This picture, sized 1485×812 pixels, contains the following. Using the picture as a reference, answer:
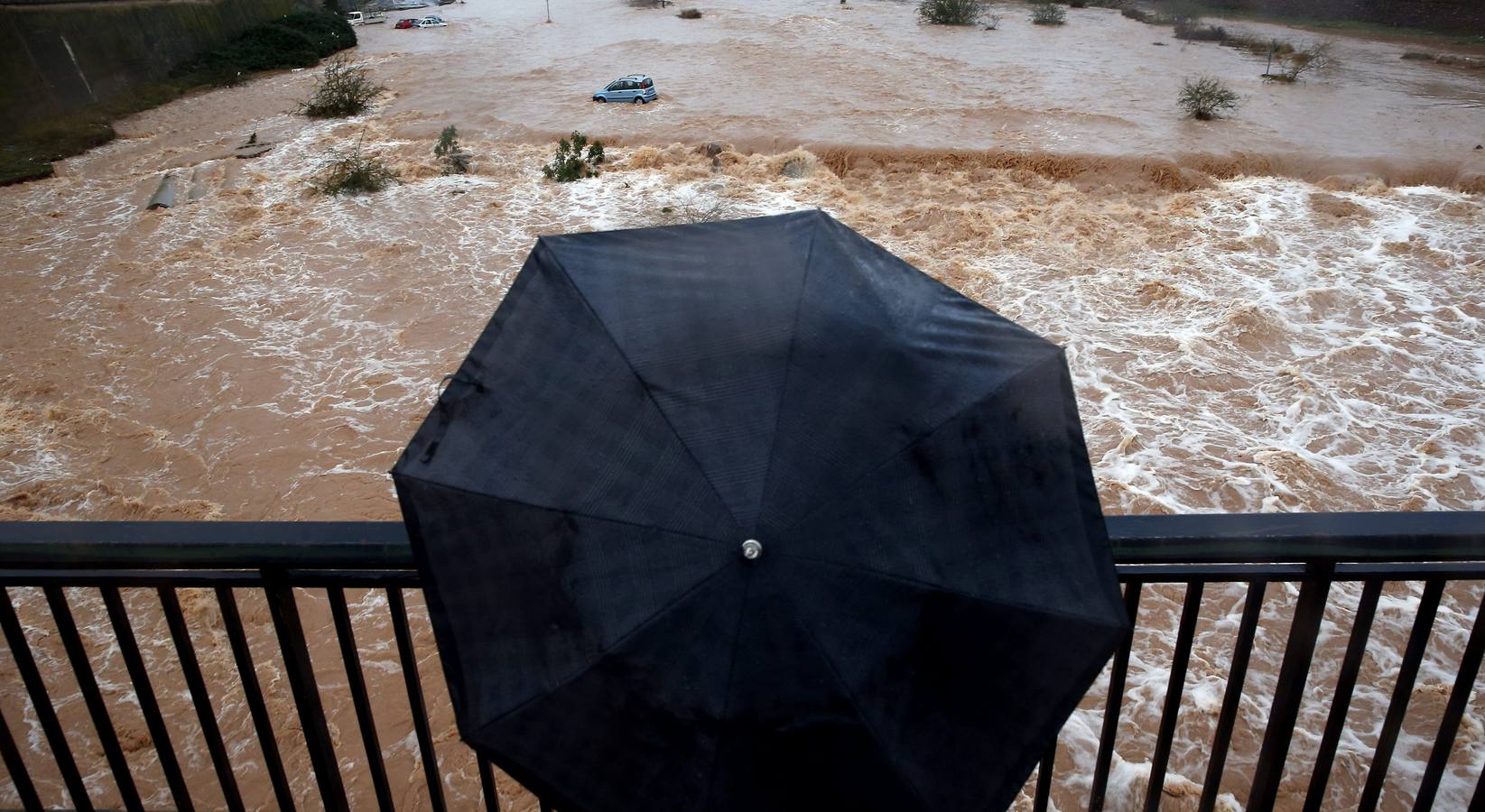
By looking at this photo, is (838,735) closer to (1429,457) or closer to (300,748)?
(300,748)

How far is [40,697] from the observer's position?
1.79 m

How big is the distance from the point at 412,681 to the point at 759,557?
85 centimetres

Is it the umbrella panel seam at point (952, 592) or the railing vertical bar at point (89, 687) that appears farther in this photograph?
the railing vertical bar at point (89, 687)

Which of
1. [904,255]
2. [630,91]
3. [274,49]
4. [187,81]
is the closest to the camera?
[904,255]

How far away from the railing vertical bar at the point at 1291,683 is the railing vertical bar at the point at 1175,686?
0.14 meters

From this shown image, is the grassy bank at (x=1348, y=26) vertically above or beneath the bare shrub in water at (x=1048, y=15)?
beneath

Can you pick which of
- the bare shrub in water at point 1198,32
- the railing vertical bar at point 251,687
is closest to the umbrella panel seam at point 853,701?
the railing vertical bar at point 251,687

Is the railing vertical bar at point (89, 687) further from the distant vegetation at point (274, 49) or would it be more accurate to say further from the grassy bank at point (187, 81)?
the distant vegetation at point (274, 49)

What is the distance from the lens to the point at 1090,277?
36.7 feet

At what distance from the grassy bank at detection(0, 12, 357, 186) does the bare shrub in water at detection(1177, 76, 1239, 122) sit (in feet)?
57.9

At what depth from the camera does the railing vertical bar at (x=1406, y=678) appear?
1.52m

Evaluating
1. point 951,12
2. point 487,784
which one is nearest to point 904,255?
point 487,784

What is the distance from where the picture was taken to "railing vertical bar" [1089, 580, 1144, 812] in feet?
4.97

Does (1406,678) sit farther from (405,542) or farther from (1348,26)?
(1348,26)
